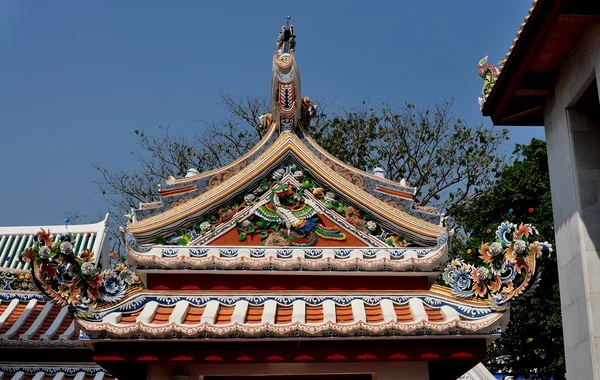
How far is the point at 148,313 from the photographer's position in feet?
28.6

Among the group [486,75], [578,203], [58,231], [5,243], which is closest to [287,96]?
[486,75]

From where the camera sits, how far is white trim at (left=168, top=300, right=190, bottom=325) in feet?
27.7

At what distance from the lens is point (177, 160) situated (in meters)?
23.4

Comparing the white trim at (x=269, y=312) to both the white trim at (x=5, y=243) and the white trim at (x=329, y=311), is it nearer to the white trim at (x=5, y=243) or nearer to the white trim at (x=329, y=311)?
the white trim at (x=329, y=311)

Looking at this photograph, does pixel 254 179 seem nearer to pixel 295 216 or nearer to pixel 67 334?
pixel 295 216

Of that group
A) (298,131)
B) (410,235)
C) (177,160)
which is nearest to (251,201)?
(298,131)

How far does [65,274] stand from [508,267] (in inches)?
203

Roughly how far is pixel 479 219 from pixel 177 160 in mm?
9527

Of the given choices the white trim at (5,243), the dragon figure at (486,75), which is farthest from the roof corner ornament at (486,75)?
the white trim at (5,243)

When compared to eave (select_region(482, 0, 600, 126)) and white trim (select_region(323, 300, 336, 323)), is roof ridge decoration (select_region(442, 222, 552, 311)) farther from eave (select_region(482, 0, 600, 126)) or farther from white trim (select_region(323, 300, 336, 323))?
white trim (select_region(323, 300, 336, 323))

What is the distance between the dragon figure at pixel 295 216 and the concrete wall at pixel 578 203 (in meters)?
3.05

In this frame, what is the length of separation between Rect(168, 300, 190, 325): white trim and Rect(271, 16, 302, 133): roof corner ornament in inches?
118

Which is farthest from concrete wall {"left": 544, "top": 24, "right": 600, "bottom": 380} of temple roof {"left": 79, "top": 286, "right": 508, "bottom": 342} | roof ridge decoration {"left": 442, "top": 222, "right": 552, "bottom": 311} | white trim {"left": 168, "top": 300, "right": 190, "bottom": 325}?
white trim {"left": 168, "top": 300, "right": 190, "bottom": 325}

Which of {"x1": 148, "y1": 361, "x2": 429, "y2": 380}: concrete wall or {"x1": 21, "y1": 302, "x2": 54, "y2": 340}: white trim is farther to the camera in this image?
{"x1": 21, "y1": 302, "x2": 54, "y2": 340}: white trim
